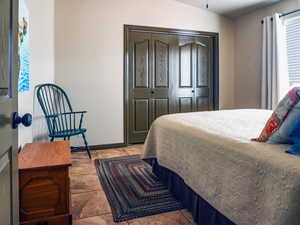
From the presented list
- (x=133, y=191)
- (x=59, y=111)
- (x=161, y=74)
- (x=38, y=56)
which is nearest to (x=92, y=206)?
(x=133, y=191)

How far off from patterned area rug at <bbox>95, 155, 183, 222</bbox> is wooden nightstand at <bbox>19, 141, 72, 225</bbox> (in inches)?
18.1

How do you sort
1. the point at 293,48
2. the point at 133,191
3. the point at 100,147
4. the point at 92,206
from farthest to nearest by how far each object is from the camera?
the point at 100,147, the point at 293,48, the point at 133,191, the point at 92,206

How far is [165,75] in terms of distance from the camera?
4156 mm

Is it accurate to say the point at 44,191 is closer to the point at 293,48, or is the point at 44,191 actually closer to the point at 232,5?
the point at 293,48

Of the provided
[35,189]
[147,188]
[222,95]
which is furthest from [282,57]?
[35,189]

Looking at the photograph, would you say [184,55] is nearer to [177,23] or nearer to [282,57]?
[177,23]

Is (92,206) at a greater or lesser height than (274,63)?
lesser

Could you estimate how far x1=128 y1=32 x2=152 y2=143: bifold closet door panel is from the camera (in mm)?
3914

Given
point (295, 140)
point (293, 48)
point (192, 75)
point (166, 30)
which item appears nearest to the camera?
point (295, 140)

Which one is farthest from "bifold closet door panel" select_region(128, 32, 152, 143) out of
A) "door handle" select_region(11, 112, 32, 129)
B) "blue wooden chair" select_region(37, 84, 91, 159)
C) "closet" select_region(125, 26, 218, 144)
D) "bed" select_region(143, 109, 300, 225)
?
"door handle" select_region(11, 112, 32, 129)

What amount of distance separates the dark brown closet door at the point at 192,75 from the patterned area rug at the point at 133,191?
1854 mm

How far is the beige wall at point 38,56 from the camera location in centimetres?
225

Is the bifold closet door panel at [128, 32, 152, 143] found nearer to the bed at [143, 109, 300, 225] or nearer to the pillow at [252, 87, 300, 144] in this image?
the bed at [143, 109, 300, 225]

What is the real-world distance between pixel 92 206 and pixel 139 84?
8.10 ft
